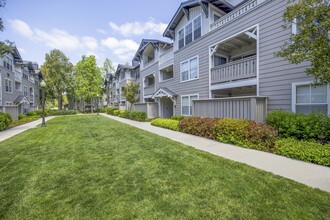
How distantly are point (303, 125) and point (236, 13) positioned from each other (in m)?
7.62

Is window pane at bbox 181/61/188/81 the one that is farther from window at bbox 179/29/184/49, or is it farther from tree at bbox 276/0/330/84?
tree at bbox 276/0/330/84

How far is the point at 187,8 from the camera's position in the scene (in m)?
13.4

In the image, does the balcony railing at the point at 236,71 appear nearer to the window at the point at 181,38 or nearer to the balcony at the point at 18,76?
the window at the point at 181,38

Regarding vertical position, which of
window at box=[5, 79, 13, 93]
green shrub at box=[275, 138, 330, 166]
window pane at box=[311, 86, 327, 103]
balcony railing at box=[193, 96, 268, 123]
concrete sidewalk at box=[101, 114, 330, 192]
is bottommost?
concrete sidewalk at box=[101, 114, 330, 192]

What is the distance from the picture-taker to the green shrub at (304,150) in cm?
480

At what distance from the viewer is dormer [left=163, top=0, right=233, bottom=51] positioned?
38.0ft

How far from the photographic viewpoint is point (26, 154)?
6.07 metres

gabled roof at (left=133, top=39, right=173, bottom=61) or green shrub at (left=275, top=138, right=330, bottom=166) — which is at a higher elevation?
gabled roof at (left=133, top=39, right=173, bottom=61)

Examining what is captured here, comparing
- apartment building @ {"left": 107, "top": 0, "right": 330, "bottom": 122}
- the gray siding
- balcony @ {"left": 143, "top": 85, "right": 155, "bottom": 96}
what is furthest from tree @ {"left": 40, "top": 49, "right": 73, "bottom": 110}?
the gray siding

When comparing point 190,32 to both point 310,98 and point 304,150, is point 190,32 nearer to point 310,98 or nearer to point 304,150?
point 310,98

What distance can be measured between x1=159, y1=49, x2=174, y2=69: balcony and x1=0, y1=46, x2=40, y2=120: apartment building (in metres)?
16.3

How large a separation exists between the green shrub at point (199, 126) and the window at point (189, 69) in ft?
15.1

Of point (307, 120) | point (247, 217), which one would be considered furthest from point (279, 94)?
point (247, 217)

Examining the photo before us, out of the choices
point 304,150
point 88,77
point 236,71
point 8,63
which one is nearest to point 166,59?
point 236,71
